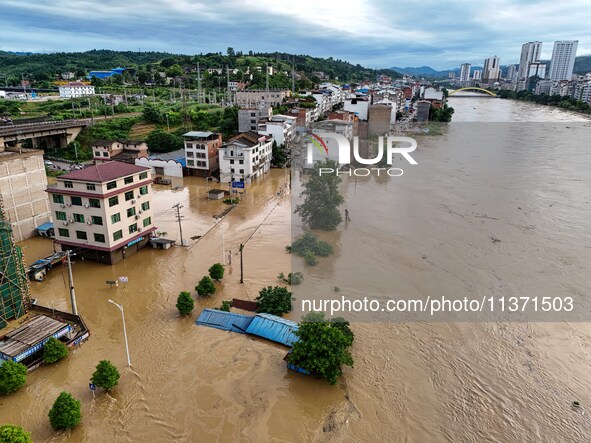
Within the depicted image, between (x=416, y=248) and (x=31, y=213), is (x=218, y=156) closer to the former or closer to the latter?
(x=31, y=213)

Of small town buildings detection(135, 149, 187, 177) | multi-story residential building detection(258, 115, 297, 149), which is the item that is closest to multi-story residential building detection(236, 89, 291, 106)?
multi-story residential building detection(258, 115, 297, 149)

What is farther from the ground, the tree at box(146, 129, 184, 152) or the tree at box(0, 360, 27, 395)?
the tree at box(146, 129, 184, 152)

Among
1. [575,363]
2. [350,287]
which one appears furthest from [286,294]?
[575,363]

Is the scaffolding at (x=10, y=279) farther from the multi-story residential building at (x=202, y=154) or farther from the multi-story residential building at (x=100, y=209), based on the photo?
the multi-story residential building at (x=202, y=154)

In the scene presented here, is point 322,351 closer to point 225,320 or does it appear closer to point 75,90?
point 225,320

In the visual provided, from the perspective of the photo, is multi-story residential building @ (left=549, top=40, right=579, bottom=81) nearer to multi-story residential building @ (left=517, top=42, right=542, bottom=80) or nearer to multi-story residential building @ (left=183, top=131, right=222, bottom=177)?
multi-story residential building @ (left=517, top=42, right=542, bottom=80)

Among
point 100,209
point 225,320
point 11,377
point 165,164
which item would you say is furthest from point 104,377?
point 165,164
